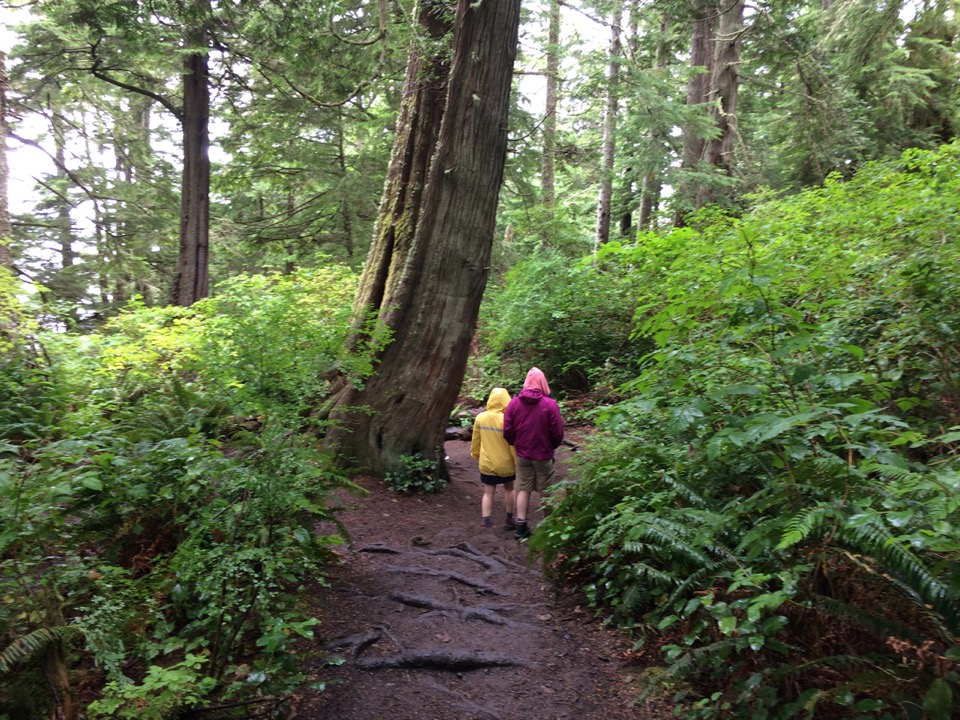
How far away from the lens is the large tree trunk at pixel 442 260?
756cm

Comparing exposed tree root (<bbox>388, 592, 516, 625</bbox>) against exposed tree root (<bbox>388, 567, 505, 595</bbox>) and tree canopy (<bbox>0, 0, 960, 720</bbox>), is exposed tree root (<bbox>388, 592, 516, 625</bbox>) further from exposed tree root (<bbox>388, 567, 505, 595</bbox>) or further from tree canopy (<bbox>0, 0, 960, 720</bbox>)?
tree canopy (<bbox>0, 0, 960, 720</bbox>)

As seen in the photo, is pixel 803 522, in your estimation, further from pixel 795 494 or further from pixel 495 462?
pixel 495 462

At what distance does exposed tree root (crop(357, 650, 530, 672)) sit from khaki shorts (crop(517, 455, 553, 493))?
9.60 feet

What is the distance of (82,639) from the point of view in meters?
3.15

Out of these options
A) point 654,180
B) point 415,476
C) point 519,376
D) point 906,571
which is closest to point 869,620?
point 906,571

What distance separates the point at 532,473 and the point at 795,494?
378 centimetres

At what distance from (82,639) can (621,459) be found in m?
4.10

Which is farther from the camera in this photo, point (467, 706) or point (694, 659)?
point (467, 706)

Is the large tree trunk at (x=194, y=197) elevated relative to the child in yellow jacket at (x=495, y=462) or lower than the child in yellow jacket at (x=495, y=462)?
elevated

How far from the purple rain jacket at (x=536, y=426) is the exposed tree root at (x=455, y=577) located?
1.84 metres

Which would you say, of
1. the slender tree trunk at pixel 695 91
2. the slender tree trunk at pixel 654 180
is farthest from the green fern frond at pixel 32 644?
the slender tree trunk at pixel 654 180

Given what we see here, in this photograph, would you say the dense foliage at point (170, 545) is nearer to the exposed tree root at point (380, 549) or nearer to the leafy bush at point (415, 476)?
the exposed tree root at point (380, 549)

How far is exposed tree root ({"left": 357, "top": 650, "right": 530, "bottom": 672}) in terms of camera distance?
145 inches

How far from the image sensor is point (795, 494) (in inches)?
128
